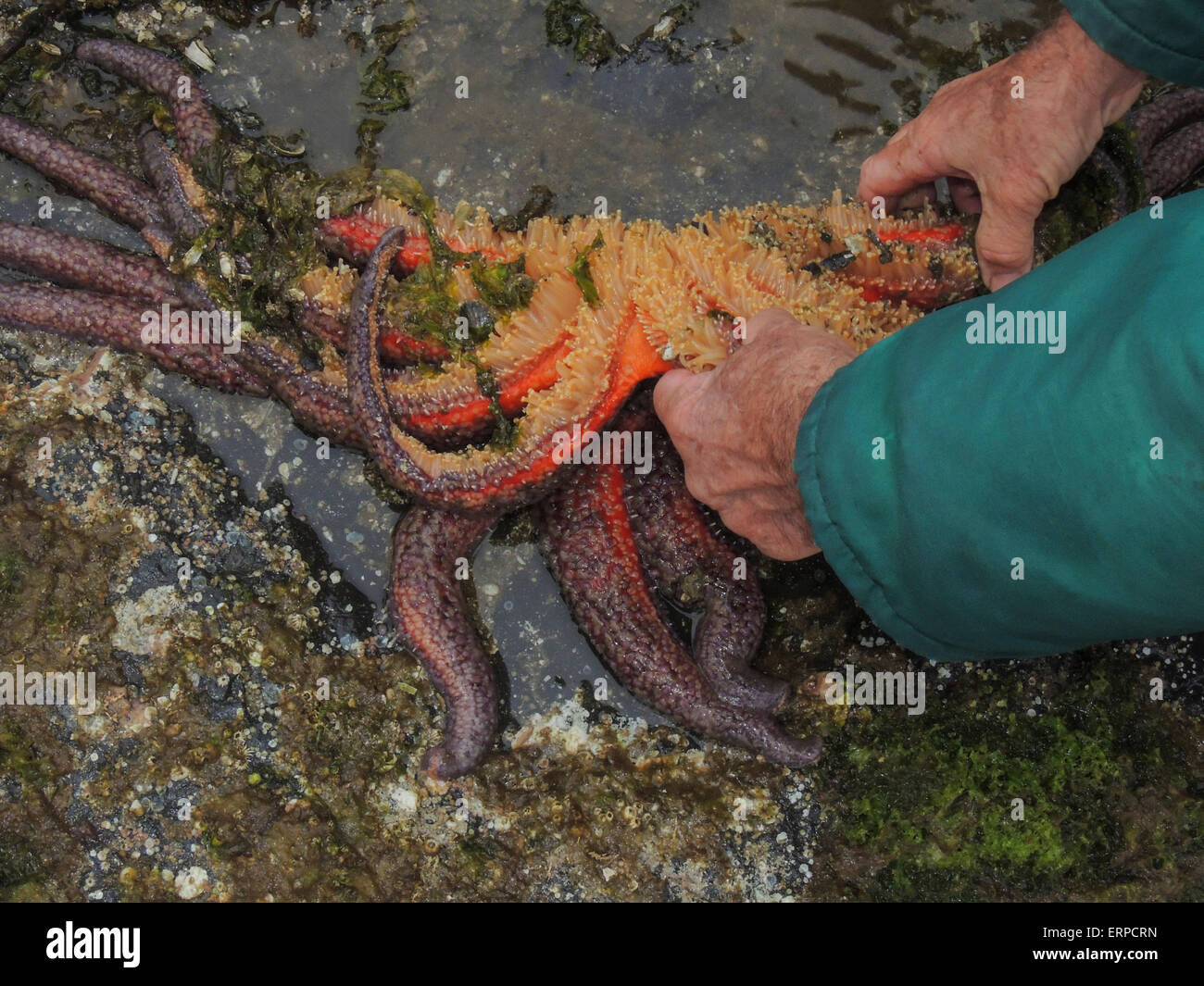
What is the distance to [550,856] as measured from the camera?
4.41m

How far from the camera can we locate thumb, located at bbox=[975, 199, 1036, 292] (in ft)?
13.4

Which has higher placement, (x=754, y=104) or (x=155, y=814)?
(x=754, y=104)

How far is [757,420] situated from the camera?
348 cm

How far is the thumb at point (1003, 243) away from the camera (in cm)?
409

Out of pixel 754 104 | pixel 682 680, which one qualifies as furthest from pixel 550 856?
pixel 754 104

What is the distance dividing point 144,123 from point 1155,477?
4.70 m

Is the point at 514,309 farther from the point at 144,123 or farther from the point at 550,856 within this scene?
the point at 550,856
